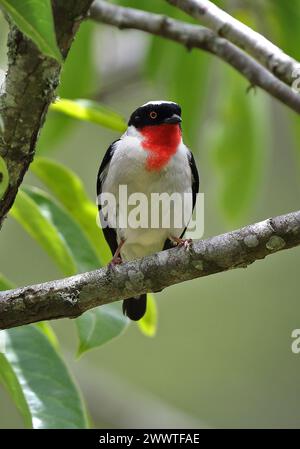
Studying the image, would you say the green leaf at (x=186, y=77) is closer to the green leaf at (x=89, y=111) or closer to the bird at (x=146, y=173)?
the bird at (x=146, y=173)

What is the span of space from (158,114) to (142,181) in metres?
0.51

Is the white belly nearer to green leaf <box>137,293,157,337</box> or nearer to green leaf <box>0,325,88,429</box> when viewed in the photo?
green leaf <box>137,293,157,337</box>

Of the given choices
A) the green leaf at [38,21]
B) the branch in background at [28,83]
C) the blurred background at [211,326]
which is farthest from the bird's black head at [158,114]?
the blurred background at [211,326]

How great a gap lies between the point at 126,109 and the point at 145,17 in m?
5.38

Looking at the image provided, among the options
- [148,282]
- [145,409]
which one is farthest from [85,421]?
[145,409]

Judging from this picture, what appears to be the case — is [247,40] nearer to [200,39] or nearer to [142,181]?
[200,39]

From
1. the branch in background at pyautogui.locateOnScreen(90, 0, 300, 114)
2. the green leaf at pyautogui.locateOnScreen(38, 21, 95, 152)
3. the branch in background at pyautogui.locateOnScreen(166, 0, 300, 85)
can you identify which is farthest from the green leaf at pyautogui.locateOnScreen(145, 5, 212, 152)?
the branch in background at pyautogui.locateOnScreen(166, 0, 300, 85)

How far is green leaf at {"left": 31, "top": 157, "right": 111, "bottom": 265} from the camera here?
3.71 m

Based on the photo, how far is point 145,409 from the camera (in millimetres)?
6770

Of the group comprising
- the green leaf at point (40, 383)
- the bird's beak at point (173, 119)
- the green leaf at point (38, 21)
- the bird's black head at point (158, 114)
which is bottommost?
the green leaf at point (40, 383)

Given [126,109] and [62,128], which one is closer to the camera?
[62,128]

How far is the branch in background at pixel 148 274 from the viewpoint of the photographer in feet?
9.03

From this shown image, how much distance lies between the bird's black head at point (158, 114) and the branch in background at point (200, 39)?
16.5 inches
